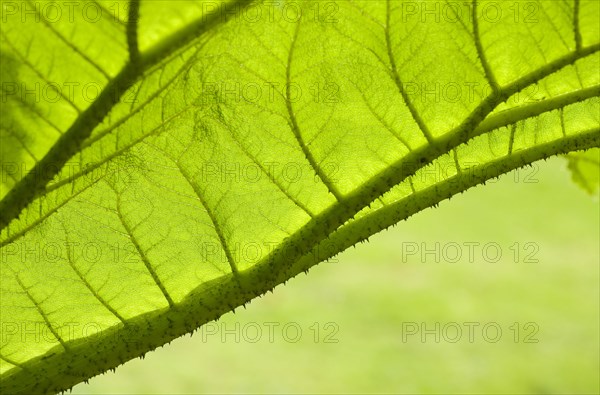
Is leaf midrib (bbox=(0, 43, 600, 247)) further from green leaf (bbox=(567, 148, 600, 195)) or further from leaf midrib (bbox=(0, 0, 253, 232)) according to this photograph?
green leaf (bbox=(567, 148, 600, 195))

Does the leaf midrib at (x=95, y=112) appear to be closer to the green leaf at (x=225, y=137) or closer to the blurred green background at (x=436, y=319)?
the green leaf at (x=225, y=137)

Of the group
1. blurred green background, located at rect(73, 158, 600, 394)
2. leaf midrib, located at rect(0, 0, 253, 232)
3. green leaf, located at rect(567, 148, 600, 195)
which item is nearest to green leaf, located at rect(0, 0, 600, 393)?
leaf midrib, located at rect(0, 0, 253, 232)

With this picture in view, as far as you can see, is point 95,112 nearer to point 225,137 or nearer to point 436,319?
point 225,137

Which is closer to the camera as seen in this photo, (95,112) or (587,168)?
(95,112)

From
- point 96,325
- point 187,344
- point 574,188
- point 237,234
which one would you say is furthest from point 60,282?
point 574,188

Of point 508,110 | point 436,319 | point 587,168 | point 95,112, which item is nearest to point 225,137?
point 95,112

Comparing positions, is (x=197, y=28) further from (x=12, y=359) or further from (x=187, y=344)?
(x=187, y=344)
